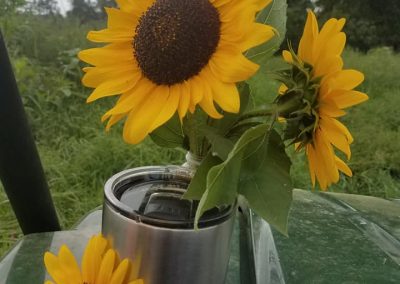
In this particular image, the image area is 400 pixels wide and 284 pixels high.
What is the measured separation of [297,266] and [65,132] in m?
2.35

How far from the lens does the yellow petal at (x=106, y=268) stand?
0.50 m

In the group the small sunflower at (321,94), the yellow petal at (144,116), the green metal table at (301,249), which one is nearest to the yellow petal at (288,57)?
the small sunflower at (321,94)

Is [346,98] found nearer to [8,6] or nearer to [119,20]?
[119,20]

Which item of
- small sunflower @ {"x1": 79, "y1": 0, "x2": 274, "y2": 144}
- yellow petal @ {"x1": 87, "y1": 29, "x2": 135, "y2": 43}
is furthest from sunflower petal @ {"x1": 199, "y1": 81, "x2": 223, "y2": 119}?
yellow petal @ {"x1": 87, "y1": 29, "x2": 135, "y2": 43}

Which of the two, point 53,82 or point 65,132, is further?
point 53,82

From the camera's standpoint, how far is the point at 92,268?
0.51 meters

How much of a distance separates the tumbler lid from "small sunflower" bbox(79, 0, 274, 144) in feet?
0.32

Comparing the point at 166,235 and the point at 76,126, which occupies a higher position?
the point at 166,235

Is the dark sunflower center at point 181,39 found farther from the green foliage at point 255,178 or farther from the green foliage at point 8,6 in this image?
the green foliage at point 8,6

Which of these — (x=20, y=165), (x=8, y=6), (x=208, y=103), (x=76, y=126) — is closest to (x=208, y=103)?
(x=208, y=103)

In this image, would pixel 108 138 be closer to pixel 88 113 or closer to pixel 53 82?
pixel 88 113

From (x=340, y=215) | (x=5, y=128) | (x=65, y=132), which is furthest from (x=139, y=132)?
(x=65, y=132)

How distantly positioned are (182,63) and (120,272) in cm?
19

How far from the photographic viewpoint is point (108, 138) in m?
2.70
